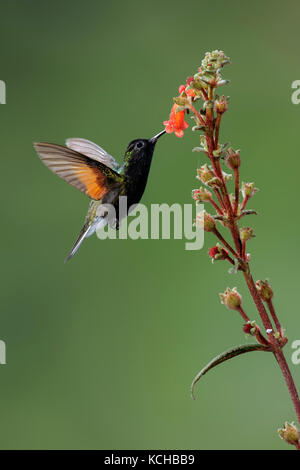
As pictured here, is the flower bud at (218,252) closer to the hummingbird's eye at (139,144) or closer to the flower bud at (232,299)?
the flower bud at (232,299)

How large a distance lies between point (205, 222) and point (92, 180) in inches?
33.1

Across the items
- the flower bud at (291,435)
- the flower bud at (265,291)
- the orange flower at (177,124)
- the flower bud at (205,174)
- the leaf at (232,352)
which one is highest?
the orange flower at (177,124)

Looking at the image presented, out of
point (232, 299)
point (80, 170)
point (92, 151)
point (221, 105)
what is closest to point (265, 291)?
point (232, 299)

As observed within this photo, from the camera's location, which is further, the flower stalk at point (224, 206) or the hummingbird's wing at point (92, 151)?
the hummingbird's wing at point (92, 151)

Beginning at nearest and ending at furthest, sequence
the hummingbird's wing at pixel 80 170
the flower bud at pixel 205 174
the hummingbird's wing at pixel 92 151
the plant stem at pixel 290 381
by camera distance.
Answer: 1. the plant stem at pixel 290 381
2. the flower bud at pixel 205 174
3. the hummingbird's wing at pixel 80 170
4. the hummingbird's wing at pixel 92 151

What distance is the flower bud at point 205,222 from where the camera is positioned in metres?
0.92

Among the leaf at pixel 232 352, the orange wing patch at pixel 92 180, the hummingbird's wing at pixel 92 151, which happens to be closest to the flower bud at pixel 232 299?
the leaf at pixel 232 352

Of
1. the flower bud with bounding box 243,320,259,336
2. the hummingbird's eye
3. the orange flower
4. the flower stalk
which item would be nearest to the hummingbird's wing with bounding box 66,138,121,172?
the hummingbird's eye

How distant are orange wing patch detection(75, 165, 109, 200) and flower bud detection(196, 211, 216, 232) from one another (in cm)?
74

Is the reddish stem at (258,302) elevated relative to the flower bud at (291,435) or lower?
elevated

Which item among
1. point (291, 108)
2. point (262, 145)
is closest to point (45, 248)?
point (262, 145)

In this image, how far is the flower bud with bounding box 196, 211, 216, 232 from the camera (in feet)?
3.02
